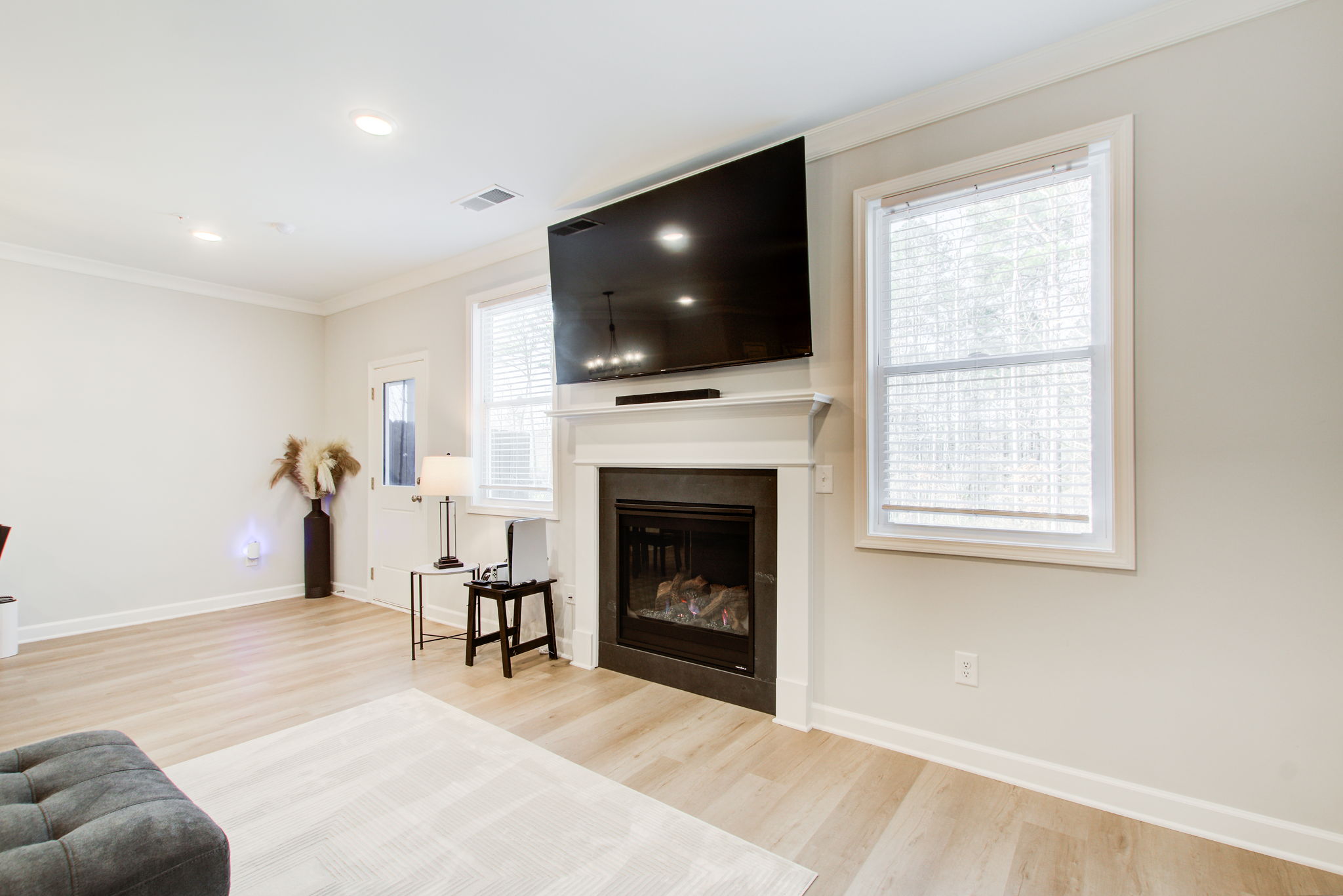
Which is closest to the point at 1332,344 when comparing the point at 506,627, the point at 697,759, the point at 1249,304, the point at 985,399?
the point at 1249,304

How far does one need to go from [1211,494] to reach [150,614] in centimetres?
641

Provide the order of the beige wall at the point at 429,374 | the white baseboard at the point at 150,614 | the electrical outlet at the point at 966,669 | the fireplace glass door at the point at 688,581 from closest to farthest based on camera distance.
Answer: the electrical outlet at the point at 966,669 < the fireplace glass door at the point at 688,581 < the white baseboard at the point at 150,614 < the beige wall at the point at 429,374

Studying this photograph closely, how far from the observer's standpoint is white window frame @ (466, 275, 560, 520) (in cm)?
403

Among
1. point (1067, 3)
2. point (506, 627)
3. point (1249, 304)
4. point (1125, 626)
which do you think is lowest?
point (506, 627)

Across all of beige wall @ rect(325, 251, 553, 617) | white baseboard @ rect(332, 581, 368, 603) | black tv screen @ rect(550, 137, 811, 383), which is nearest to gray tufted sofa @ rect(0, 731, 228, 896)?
black tv screen @ rect(550, 137, 811, 383)

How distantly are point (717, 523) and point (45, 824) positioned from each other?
2.42m

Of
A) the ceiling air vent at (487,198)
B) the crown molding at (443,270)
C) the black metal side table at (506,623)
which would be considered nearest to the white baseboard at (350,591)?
the black metal side table at (506,623)

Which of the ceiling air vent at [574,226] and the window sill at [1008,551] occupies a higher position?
the ceiling air vent at [574,226]

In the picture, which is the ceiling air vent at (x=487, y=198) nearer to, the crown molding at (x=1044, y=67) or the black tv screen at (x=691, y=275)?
the black tv screen at (x=691, y=275)

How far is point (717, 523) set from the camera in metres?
3.10

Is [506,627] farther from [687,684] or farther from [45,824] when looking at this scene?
[45,824]

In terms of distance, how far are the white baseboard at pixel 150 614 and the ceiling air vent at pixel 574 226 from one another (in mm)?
4190

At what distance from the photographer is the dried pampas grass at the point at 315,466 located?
5.39 metres

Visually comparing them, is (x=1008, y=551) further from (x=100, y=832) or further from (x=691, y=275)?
(x=100, y=832)
